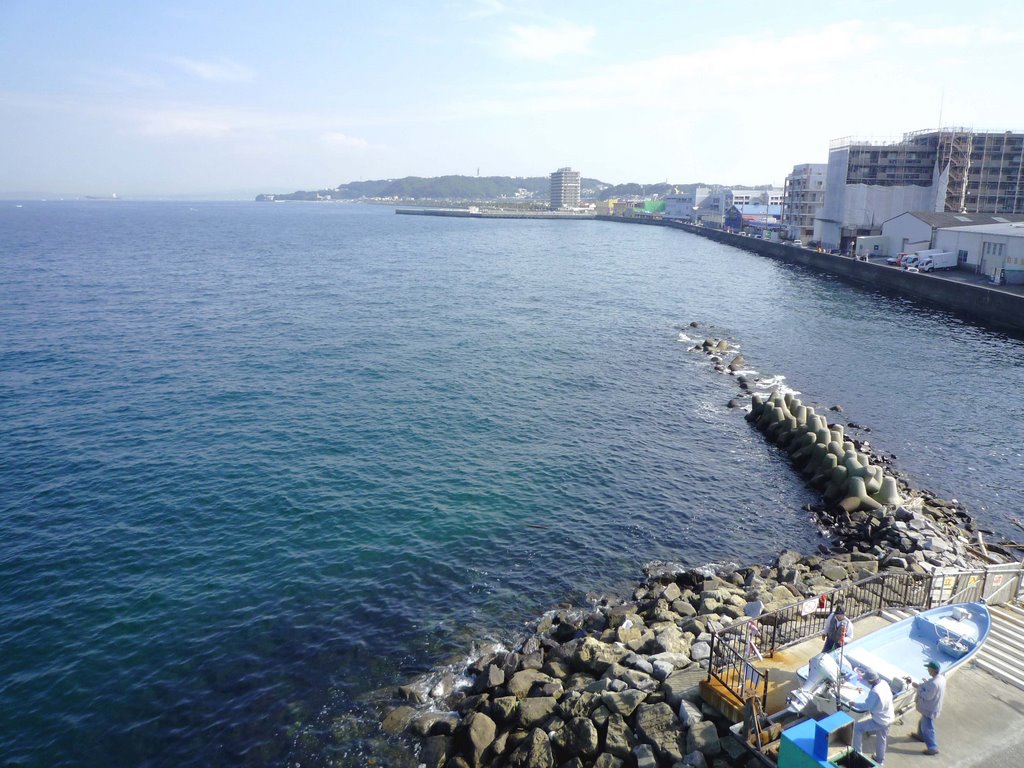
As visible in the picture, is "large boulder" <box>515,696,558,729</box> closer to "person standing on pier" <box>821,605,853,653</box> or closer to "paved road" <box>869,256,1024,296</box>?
"person standing on pier" <box>821,605,853,653</box>

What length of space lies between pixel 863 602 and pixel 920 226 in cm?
7290

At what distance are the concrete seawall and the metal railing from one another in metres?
44.5

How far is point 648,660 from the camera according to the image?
13664 millimetres

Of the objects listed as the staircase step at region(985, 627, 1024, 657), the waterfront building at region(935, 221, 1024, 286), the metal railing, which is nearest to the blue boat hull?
the staircase step at region(985, 627, 1024, 657)

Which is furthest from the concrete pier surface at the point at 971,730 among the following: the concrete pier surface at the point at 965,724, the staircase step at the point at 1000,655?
the staircase step at the point at 1000,655

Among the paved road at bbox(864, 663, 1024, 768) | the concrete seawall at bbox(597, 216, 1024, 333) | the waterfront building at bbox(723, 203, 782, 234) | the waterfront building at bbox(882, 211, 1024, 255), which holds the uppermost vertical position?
the waterfront building at bbox(723, 203, 782, 234)

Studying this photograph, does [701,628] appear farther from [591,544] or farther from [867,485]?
[867,485]

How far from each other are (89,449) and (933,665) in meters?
29.3

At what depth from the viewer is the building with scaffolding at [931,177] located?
8819cm

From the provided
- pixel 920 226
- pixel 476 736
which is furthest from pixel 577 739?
pixel 920 226

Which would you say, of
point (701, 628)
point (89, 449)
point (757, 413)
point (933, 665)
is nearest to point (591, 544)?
point (701, 628)

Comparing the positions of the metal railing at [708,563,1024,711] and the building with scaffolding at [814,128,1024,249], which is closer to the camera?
the metal railing at [708,563,1024,711]

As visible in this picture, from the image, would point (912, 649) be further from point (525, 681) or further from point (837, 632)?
point (525, 681)

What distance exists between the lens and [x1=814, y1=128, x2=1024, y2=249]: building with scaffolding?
289 ft
